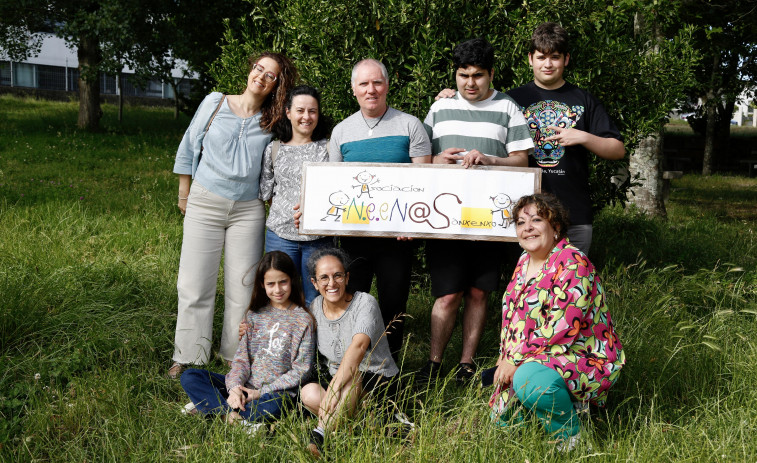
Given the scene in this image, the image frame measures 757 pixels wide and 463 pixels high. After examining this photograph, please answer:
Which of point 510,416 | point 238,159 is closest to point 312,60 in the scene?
point 238,159

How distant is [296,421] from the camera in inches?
134

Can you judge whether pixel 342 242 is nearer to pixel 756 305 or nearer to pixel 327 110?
pixel 327 110

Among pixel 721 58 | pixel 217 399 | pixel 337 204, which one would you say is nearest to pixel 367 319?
pixel 337 204

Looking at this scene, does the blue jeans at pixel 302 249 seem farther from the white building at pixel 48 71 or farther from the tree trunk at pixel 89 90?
the white building at pixel 48 71

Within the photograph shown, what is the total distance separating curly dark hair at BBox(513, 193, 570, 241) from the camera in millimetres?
3451

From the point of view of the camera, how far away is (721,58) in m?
18.8

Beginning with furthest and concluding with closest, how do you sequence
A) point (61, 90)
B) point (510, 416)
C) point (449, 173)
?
point (61, 90) < point (449, 173) < point (510, 416)

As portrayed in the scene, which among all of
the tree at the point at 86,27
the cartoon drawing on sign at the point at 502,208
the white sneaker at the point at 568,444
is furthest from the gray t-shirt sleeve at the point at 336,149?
the tree at the point at 86,27

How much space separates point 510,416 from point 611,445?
0.49m

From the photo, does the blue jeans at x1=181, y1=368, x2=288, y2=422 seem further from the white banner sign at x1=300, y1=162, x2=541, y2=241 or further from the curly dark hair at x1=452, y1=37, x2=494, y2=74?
the curly dark hair at x1=452, y1=37, x2=494, y2=74

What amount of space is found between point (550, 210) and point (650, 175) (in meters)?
7.51

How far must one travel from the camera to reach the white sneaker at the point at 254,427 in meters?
3.27

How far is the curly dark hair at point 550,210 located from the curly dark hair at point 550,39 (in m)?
1.04

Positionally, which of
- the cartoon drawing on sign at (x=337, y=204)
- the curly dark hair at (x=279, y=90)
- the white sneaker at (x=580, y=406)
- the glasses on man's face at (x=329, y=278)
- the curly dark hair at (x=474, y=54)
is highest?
the curly dark hair at (x=474, y=54)
